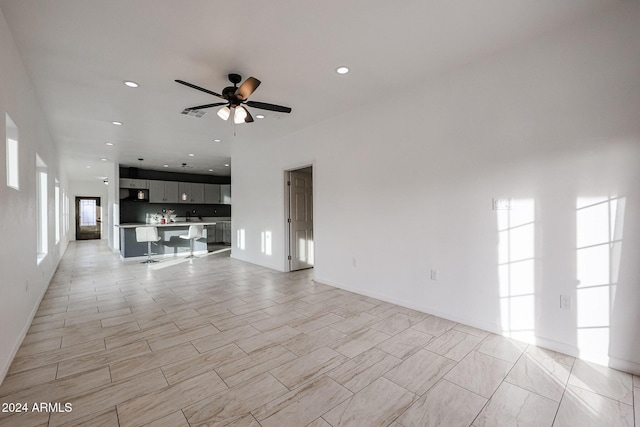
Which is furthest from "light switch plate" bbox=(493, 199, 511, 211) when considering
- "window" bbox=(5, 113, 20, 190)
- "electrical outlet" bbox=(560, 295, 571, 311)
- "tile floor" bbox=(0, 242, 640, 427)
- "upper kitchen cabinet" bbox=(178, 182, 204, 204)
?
"upper kitchen cabinet" bbox=(178, 182, 204, 204)

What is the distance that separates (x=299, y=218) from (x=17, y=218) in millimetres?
4101

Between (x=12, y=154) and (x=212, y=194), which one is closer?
(x=12, y=154)

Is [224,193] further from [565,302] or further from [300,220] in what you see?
[565,302]

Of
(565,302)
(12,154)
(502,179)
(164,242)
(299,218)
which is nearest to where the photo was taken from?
(565,302)

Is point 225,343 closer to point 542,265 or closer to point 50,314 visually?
point 50,314

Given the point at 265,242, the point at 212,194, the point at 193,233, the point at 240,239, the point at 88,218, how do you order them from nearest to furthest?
1. the point at 265,242
2. the point at 240,239
3. the point at 193,233
4. the point at 212,194
5. the point at 88,218

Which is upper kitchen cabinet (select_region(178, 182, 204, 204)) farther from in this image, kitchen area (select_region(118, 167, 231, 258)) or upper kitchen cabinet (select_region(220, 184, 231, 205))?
upper kitchen cabinet (select_region(220, 184, 231, 205))

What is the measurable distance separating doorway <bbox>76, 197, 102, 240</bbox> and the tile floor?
12.0 m

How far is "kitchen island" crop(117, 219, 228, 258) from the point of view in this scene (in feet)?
24.2

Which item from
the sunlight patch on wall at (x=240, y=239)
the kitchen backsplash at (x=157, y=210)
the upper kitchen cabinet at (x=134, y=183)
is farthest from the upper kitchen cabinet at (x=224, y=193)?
the sunlight patch on wall at (x=240, y=239)

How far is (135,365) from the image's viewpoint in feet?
7.76

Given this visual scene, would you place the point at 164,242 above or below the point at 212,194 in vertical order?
below

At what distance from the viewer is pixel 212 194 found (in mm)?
11086

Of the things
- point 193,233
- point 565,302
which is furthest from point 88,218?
point 565,302
